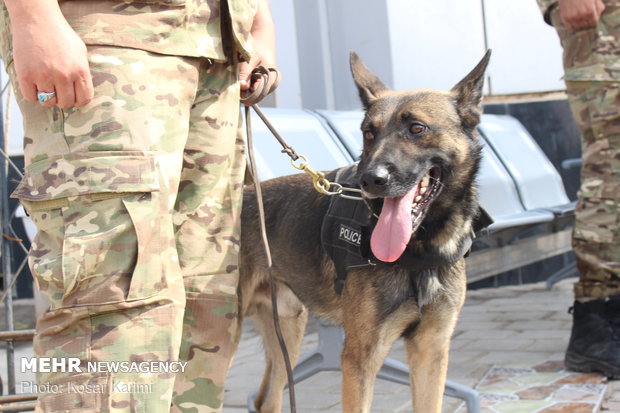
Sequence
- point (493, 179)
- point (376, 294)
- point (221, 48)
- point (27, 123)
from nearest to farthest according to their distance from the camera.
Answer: point (27, 123) < point (221, 48) < point (376, 294) < point (493, 179)

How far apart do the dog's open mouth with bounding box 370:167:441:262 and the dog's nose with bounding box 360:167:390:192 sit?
0.11m

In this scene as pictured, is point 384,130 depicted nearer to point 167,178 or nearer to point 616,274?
point 167,178

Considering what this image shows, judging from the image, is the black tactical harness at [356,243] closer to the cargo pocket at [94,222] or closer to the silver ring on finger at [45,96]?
the cargo pocket at [94,222]

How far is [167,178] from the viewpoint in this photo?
68.2 inches

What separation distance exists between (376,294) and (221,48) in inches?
43.0

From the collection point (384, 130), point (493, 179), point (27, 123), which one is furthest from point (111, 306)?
point (493, 179)

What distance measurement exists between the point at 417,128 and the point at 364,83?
0.45 metres

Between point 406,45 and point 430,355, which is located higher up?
point 406,45

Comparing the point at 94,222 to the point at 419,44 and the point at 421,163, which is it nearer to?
the point at 421,163

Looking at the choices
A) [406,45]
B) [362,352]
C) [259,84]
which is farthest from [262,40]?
[406,45]

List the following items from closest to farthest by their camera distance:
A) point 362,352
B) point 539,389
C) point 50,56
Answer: point 50,56
point 362,352
point 539,389

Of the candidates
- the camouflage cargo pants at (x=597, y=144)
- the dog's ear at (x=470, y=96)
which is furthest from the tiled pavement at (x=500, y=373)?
the dog's ear at (x=470, y=96)

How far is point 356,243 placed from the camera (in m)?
2.60

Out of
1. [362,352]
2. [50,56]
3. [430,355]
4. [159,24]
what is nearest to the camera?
[50,56]
